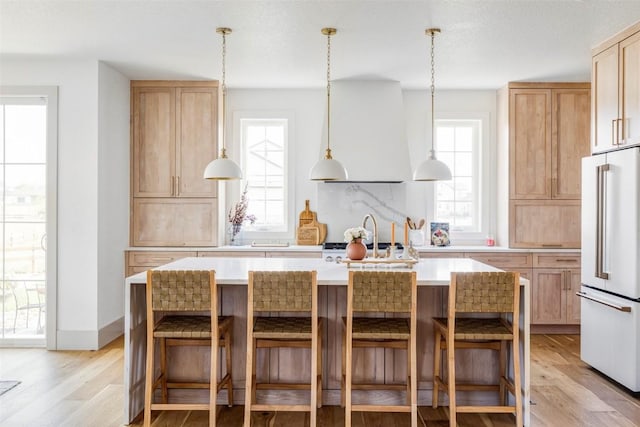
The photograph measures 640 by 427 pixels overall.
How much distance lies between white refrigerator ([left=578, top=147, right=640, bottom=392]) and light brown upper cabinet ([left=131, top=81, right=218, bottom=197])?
365cm

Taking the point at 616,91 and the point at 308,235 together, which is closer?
the point at 616,91

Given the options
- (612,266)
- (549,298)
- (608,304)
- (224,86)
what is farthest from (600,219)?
(224,86)

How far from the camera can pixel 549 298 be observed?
505cm

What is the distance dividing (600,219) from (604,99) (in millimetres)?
984

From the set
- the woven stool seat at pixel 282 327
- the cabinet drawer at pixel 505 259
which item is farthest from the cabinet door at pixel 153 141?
the cabinet drawer at pixel 505 259

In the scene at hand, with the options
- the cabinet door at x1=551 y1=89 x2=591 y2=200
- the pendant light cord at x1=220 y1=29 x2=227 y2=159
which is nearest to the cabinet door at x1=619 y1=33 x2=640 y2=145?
the cabinet door at x1=551 y1=89 x2=591 y2=200

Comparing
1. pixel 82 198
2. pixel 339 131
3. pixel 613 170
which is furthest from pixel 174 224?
pixel 613 170

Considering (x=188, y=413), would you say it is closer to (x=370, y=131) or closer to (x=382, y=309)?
(x=382, y=309)

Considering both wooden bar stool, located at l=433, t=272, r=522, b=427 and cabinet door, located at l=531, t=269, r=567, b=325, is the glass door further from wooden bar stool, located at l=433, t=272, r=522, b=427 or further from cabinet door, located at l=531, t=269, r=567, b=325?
cabinet door, located at l=531, t=269, r=567, b=325

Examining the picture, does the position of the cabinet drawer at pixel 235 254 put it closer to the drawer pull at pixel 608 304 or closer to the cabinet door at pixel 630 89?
the drawer pull at pixel 608 304

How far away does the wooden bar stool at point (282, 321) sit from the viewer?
2666 millimetres

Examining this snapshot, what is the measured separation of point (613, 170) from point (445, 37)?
1638 millimetres

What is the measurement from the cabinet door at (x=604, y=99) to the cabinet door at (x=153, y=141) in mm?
4090

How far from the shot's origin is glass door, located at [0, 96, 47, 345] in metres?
4.47
